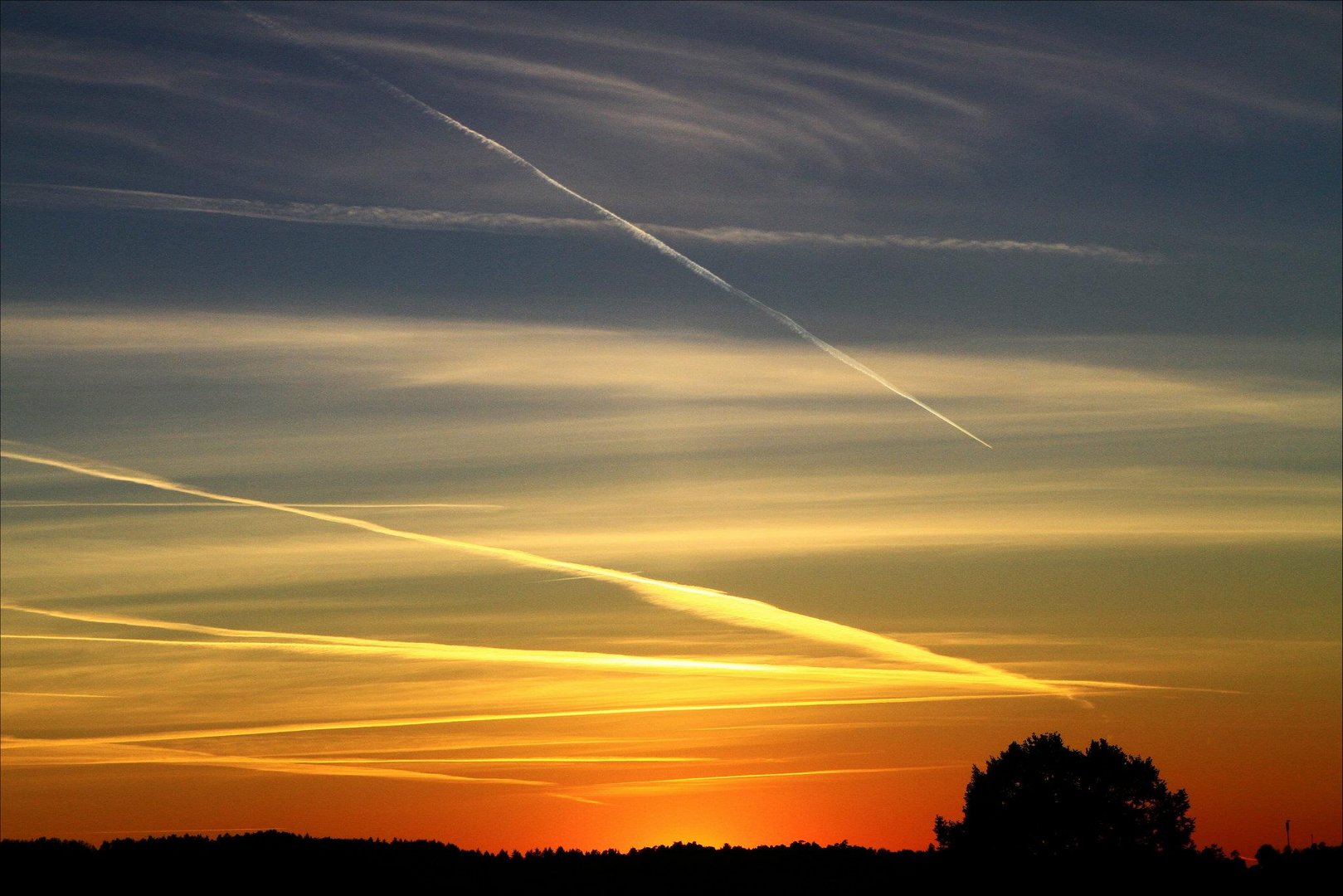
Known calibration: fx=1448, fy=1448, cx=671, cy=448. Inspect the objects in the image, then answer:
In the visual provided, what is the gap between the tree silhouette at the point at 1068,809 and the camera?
89.6 meters

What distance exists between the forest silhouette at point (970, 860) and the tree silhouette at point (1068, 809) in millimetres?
74

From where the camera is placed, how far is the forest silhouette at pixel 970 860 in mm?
86188

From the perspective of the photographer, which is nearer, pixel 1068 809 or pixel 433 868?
pixel 1068 809

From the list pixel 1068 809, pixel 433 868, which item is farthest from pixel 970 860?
pixel 433 868

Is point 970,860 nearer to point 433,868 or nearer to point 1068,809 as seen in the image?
point 1068,809

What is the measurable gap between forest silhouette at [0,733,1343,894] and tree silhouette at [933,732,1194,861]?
0.24 ft

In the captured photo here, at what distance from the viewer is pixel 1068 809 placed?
297 feet

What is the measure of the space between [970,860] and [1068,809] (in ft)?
22.9

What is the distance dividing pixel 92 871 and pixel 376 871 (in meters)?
23.2

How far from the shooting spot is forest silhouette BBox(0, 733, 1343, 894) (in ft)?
283

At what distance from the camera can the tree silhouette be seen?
8956cm

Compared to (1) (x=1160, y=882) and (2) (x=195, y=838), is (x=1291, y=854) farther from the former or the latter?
(2) (x=195, y=838)

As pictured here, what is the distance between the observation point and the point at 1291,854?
8925cm

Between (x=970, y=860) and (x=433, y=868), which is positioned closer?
(x=970, y=860)
